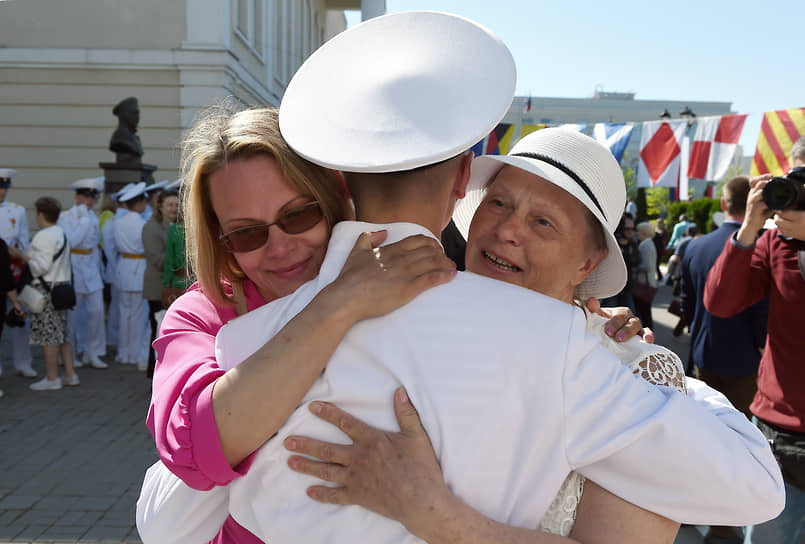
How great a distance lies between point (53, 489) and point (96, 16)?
12.9 m

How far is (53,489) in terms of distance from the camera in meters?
4.73

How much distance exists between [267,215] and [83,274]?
25.2 ft

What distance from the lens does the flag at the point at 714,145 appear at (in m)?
9.27

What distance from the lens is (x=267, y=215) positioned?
4.68ft

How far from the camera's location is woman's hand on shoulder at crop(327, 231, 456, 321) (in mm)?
1103

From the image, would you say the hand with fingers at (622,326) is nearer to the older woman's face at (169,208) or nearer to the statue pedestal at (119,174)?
the older woman's face at (169,208)

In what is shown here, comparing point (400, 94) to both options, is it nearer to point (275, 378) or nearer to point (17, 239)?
point (275, 378)

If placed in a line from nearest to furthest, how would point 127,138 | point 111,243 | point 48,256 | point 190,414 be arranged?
point 190,414, point 48,256, point 111,243, point 127,138

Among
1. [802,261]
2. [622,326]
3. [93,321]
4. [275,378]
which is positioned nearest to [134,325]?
[93,321]

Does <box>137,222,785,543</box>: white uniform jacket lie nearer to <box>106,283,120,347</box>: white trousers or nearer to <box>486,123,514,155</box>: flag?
<box>486,123,514,155</box>: flag

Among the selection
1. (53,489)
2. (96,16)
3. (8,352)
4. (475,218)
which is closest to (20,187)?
(96,16)

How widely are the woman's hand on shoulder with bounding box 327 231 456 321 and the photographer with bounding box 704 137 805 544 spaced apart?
2.27 metres

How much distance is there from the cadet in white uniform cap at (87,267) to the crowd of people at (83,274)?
0.04 feet

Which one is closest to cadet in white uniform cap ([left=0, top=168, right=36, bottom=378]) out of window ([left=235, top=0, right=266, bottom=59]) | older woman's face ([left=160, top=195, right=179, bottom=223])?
older woman's face ([left=160, top=195, right=179, bottom=223])
